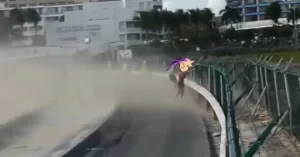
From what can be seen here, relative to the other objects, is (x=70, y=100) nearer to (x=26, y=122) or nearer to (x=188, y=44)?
(x=26, y=122)

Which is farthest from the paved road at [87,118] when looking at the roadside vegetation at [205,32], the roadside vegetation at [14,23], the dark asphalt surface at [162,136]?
the roadside vegetation at [14,23]

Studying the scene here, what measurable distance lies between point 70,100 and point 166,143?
15200mm

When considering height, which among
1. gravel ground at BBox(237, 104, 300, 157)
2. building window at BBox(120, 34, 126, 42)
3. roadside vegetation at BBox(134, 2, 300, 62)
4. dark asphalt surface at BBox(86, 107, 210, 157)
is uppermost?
gravel ground at BBox(237, 104, 300, 157)

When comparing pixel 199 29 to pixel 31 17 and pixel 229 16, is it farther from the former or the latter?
pixel 229 16

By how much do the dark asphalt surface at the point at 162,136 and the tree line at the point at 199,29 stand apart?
68.5m

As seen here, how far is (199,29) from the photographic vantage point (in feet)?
373

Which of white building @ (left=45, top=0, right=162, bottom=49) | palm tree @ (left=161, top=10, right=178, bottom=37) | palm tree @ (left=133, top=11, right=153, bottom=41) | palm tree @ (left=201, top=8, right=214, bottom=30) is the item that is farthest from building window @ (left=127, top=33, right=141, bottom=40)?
palm tree @ (left=201, top=8, right=214, bottom=30)

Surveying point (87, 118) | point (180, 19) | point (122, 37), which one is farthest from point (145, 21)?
point (87, 118)

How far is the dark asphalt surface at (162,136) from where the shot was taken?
14.1 metres

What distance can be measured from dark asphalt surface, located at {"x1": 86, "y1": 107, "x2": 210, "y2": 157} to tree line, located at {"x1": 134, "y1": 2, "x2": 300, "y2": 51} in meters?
68.5

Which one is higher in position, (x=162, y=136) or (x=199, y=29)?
(x=162, y=136)

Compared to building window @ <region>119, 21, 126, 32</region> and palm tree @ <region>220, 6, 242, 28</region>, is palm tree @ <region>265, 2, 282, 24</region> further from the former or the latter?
A: building window @ <region>119, 21, 126, 32</region>

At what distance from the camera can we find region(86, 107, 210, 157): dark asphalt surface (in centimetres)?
1408

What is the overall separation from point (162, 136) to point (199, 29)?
97844 millimetres
